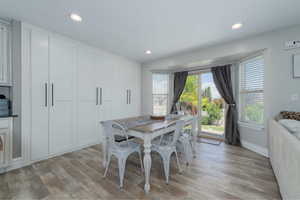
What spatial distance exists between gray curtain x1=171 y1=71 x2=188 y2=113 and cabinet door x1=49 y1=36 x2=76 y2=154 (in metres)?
2.96

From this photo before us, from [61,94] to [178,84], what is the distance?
3.28 metres

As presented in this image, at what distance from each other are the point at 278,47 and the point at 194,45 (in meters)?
1.57

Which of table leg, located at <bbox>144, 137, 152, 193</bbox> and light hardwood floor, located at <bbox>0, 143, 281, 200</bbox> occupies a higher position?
table leg, located at <bbox>144, 137, 152, 193</bbox>

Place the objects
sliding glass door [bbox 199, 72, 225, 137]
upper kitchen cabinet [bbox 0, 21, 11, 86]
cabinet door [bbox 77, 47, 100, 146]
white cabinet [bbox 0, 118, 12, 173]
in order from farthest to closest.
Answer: sliding glass door [bbox 199, 72, 225, 137] → cabinet door [bbox 77, 47, 100, 146] → upper kitchen cabinet [bbox 0, 21, 11, 86] → white cabinet [bbox 0, 118, 12, 173]

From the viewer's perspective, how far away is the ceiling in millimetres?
1777

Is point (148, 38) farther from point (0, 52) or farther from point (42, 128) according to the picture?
point (42, 128)

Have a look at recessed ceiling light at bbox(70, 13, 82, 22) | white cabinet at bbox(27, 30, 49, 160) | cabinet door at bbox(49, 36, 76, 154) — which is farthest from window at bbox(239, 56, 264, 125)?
white cabinet at bbox(27, 30, 49, 160)

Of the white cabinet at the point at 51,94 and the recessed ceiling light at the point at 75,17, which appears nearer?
the recessed ceiling light at the point at 75,17

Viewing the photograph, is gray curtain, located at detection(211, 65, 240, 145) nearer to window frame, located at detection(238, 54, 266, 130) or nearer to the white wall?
window frame, located at detection(238, 54, 266, 130)

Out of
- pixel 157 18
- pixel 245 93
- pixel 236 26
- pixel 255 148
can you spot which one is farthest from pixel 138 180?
pixel 245 93

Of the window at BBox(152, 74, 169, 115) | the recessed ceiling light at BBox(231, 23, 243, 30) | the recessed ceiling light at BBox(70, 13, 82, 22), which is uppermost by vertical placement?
the recessed ceiling light at BBox(70, 13, 82, 22)

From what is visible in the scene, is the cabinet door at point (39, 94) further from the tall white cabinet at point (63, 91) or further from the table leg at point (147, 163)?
the table leg at point (147, 163)

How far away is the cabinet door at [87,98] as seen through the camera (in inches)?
118

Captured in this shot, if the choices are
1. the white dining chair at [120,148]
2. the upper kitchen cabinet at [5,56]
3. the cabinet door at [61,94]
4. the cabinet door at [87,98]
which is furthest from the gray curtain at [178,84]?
the upper kitchen cabinet at [5,56]
